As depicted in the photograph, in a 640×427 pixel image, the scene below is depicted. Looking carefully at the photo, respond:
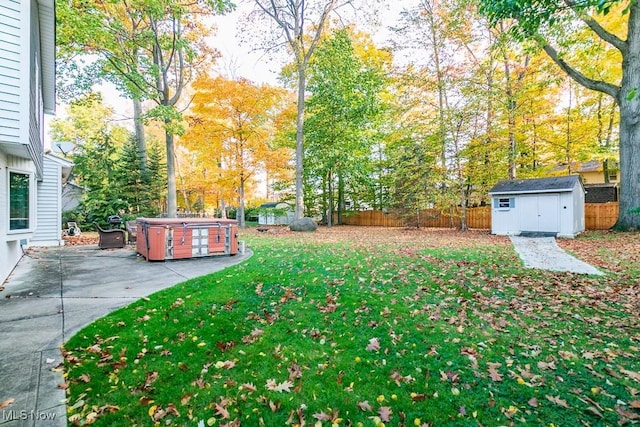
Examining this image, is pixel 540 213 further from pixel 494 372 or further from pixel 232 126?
pixel 232 126

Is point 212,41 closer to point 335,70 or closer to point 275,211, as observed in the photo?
point 335,70

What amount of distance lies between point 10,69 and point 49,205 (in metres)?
8.46

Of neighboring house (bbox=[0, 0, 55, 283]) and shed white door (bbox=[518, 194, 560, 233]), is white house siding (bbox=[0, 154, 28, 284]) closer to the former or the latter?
neighboring house (bbox=[0, 0, 55, 283])

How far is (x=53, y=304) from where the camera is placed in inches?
182

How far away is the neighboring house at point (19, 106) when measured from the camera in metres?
4.93

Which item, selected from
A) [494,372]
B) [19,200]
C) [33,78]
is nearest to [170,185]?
[19,200]

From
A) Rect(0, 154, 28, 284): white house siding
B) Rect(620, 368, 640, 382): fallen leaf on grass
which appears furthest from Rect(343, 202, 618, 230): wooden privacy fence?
Rect(0, 154, 28, 284): white house siding

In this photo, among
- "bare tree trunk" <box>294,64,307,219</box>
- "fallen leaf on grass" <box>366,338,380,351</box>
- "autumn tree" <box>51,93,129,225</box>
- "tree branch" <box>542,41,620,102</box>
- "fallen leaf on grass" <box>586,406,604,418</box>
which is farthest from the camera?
"autumn tree" <box>51,93,129,225</box>

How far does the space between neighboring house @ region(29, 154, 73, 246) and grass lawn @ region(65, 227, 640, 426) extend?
973cm

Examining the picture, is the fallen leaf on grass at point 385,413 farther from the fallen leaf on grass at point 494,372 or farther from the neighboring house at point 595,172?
the neighboring house at point 595,172

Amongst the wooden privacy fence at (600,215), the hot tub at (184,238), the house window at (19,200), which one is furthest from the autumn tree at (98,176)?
the wooden privacy fence at (600,215)

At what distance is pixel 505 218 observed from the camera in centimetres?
1495

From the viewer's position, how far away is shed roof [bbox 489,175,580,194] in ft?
43.7

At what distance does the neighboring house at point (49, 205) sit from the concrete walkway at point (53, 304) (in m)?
2.48
